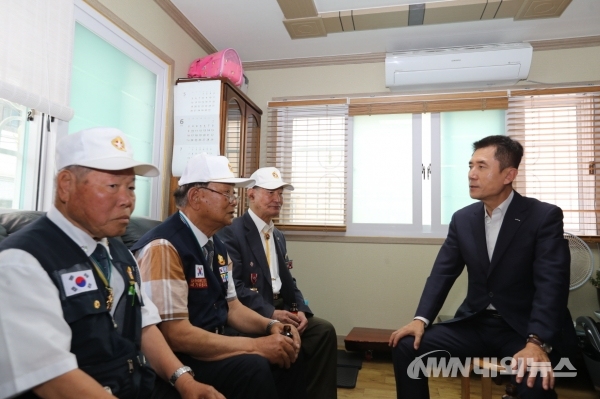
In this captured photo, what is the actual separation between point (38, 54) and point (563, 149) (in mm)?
3604

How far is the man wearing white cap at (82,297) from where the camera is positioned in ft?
2.63

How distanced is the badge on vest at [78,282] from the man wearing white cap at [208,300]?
352 mm

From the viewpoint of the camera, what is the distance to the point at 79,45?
7.32 ft

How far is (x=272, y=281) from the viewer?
238 cm

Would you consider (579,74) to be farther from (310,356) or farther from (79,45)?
(79,45)

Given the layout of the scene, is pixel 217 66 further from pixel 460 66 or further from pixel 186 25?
pixel 460 66

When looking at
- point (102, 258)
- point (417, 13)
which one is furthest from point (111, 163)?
point (417, 13)

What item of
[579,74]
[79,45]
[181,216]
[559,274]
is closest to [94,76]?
[79,45]

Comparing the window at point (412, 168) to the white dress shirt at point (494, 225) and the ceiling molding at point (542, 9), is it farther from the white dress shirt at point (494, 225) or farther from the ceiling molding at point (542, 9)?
the white dress shirt at point (494, 225)

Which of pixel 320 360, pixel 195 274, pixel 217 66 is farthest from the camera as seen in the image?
pixel 217 66

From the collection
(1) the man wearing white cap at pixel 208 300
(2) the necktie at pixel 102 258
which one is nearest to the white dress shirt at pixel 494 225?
(1) the man wearing white cap at pixel 208 300

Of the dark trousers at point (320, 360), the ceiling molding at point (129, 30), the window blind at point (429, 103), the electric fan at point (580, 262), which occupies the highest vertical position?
the ceiling molding at point (129, 30)

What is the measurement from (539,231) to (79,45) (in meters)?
2.51

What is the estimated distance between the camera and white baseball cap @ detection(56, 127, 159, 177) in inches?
38.7
